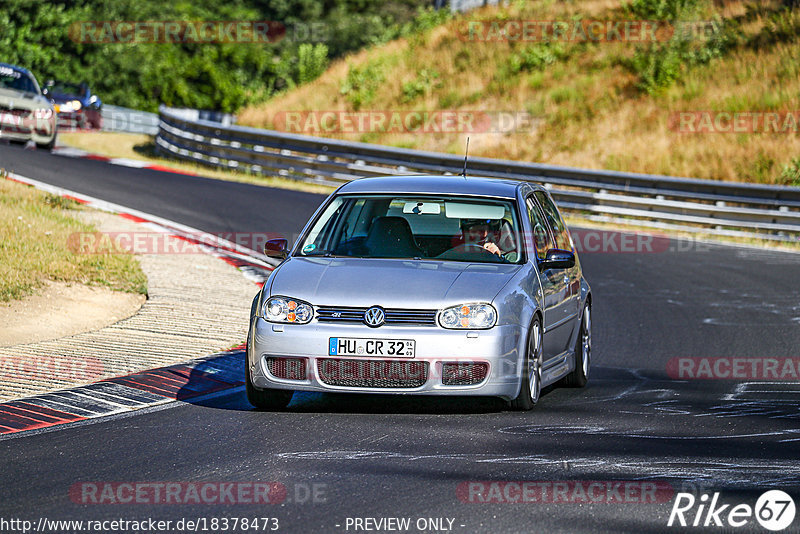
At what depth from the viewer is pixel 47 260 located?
1371cm

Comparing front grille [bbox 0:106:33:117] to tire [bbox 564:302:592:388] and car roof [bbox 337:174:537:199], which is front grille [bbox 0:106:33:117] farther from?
tire [bbox 564:302:592:388]

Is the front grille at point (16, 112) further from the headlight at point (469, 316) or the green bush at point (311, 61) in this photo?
the green bush at point (311, 61)

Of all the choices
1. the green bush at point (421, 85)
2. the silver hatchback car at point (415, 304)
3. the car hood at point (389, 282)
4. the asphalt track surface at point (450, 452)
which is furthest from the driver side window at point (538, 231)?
the green bush at point (421, 85)

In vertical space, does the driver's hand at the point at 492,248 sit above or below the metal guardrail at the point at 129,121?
above

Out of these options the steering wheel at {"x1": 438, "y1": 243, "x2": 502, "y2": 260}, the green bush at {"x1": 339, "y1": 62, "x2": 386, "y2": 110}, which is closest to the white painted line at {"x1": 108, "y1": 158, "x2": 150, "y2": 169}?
the green bush at {"x1": 339, "y1": 62, "x2": 386, "y2": 110}

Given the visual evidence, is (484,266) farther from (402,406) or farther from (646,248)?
(646,248)

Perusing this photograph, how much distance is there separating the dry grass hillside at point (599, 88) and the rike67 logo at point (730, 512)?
22605mm

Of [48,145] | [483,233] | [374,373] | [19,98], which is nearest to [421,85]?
[48,145]

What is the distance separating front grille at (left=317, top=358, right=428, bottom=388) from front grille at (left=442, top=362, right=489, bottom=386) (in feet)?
0.45

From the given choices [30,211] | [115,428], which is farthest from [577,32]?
[115,428]

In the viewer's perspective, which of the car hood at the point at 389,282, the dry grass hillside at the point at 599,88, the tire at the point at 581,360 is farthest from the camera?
the dry grass hillside at the point at 599,88

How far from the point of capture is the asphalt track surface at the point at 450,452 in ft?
18.8

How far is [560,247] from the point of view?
1012 cm

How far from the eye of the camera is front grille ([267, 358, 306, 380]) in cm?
793
